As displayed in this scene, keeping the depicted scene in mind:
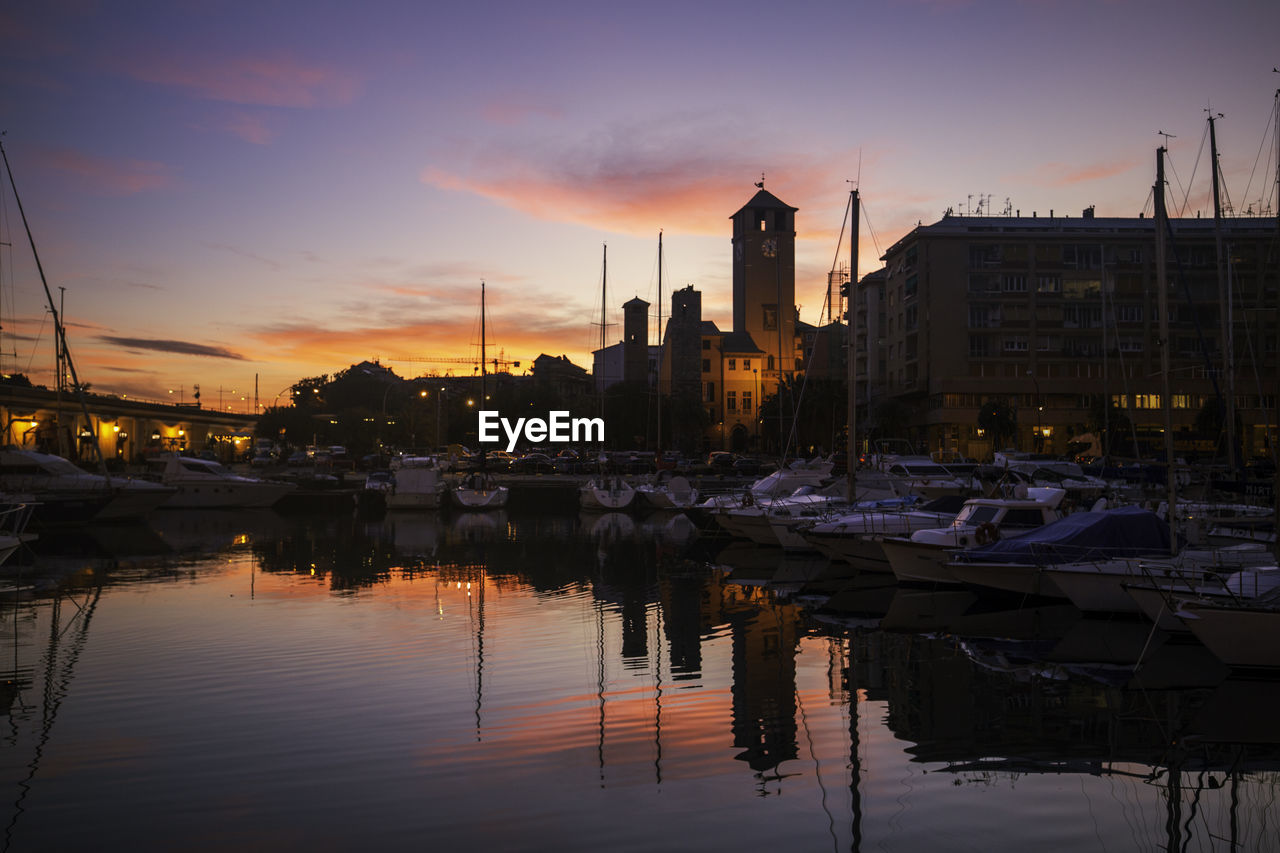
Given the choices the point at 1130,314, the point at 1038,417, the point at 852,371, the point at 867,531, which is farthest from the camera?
the point at 1130,314

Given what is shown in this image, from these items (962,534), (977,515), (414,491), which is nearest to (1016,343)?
(414,491)

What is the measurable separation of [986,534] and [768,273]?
9889 cm

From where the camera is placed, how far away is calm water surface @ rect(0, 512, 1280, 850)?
387 inches

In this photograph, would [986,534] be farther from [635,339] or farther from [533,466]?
[635,339]

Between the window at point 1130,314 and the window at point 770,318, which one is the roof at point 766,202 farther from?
the window at point 1130,314

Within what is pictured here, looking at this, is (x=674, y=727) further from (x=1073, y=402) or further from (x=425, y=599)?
(x=1073, y=402)

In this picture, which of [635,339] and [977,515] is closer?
[977,515]

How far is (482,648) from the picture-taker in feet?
62.5

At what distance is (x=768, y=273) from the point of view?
121812 millimetres

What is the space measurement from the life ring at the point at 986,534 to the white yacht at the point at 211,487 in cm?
4597

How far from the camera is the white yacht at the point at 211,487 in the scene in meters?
57.7

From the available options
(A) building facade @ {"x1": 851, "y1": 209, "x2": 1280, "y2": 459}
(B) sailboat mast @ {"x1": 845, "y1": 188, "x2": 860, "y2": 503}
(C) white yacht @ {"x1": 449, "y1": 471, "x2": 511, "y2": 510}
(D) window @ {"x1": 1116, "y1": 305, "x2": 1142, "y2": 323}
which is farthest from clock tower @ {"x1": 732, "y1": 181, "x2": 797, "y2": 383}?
(B) sailboat mast @ {"x1": 845, "y1": 188, "x2": 860, "y2": 503}

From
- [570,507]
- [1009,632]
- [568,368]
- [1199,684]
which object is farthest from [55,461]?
[568,368]

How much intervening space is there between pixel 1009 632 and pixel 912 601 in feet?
13.1
